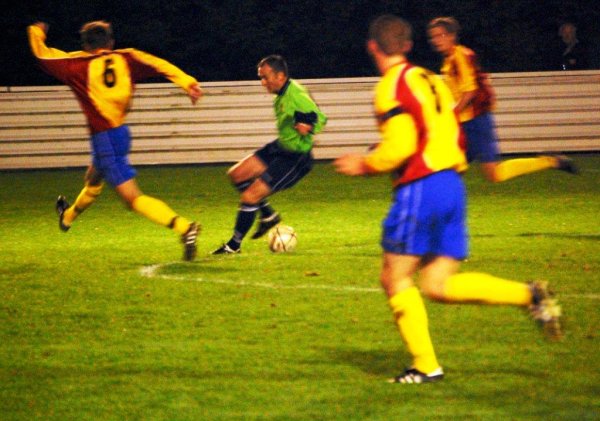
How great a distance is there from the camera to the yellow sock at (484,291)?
263 inches

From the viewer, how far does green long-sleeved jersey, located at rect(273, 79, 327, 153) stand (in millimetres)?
11594

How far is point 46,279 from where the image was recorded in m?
10.6

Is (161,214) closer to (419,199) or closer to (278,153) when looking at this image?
(278,153)

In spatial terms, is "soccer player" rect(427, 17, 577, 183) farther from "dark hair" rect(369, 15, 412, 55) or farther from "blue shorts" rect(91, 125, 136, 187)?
"dark hair" rect(369, 15, 412, 55)

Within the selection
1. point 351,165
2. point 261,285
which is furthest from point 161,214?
point 351,165

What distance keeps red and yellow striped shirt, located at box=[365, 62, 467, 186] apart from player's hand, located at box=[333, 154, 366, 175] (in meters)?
0.04

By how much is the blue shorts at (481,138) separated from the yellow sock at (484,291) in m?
6.04

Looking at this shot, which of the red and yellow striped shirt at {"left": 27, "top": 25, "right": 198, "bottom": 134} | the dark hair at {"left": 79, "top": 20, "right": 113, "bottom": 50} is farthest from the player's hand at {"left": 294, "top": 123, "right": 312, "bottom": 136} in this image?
the dark hair at {"left": 79, "top": 20, "right": 113, "bottom": 50}

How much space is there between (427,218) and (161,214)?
4955 mm

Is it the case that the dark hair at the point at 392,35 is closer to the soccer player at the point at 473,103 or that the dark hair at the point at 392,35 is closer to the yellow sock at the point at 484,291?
the yellow sock at the point at 484,291

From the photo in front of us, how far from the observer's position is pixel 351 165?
6574 mm

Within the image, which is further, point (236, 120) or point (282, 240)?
point (236, 120)

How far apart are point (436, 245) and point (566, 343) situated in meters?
1.44

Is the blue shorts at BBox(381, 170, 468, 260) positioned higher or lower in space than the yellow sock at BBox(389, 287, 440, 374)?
higher
